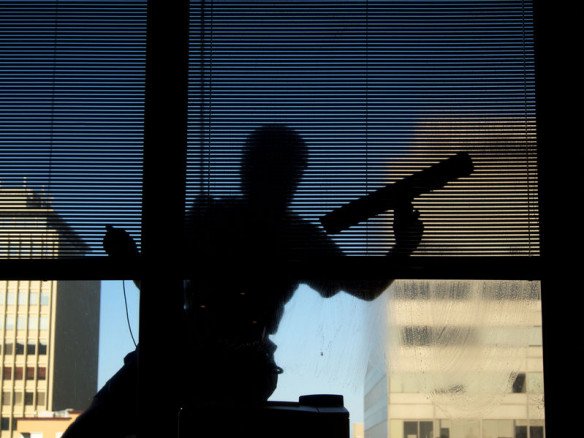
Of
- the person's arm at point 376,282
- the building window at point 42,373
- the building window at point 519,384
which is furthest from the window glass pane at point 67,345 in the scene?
the building window at point 519,384

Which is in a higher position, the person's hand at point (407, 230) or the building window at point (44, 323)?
the person's hand at point (407, 230)

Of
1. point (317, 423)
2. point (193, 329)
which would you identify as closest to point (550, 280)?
point (317, 423)

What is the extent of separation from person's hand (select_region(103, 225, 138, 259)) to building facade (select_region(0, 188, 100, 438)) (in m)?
0.08

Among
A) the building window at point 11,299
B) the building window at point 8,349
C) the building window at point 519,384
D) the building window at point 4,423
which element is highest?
the building window at point 11,299

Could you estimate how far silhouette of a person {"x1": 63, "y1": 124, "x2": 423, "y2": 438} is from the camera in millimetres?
2414

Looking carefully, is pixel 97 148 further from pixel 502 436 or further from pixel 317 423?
pixel 502 436

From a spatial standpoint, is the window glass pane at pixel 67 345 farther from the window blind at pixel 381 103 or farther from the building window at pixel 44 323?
the window blind at pixel 381 103

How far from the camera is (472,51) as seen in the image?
8.29 ft

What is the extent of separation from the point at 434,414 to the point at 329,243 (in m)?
0.59

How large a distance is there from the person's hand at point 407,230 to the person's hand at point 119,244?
2.58ft

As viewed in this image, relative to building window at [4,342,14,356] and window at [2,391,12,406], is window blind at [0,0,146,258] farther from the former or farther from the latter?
window at [2,391,12,406]

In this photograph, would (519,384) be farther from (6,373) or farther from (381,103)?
(6,373)

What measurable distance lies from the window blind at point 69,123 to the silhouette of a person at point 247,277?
0.13m

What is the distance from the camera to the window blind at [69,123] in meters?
2.44
